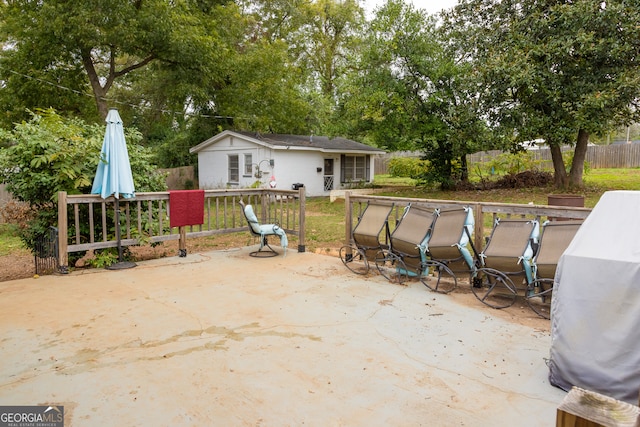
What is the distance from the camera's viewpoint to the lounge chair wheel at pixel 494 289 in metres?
4.45

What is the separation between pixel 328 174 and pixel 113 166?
14627 mm

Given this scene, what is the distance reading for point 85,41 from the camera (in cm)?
1452

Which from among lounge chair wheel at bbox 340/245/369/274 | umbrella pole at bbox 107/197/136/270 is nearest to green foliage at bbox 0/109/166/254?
umbrella pole at bbox 107/197/136/270

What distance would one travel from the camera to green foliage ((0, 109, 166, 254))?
5.74m

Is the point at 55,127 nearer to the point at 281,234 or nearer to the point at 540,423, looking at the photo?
the point at 281,234

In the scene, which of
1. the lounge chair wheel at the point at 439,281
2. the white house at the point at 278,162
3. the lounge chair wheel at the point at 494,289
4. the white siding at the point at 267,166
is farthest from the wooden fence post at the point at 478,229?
the white siding at the point at 267,166

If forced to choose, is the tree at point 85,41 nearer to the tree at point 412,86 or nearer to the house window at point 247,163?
the house window at point 247,163

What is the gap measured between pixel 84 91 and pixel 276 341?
17854mm

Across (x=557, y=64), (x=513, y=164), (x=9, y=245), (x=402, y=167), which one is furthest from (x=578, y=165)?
(x=9, y=245)

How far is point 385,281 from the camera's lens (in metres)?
5.53

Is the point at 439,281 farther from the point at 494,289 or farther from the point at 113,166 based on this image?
the point at 113,166

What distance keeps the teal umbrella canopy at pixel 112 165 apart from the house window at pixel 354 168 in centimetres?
Result: 1519

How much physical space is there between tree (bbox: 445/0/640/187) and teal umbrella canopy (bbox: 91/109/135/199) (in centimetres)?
1159

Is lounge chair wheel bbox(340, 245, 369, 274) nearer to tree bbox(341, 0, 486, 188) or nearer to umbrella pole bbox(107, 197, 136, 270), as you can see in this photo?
umbrella pole bbox(107, 197, 136, 270)
